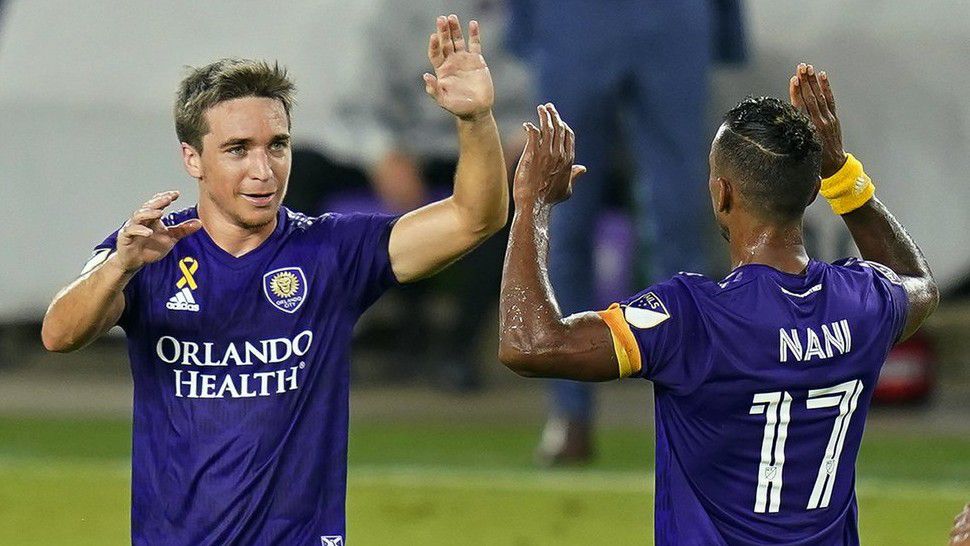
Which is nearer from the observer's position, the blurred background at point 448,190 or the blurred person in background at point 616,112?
the blurred background at point 448,190

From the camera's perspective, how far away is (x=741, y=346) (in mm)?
3328

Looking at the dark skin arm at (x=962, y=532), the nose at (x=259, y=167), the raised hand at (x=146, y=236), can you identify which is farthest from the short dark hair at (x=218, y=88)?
the dark skin arm at (x=962, y=532)

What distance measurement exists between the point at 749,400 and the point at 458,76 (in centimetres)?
92

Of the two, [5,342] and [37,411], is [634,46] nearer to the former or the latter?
[37,411]

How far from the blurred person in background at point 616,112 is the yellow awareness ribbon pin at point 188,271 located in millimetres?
3753

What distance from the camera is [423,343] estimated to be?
10211mm

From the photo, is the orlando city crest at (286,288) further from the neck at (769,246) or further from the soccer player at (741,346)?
the neck at (769,246)

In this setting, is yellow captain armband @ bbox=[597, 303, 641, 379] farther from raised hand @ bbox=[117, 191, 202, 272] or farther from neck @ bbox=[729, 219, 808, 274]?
raised hand @ bbox=[117, 191, 202, 272]

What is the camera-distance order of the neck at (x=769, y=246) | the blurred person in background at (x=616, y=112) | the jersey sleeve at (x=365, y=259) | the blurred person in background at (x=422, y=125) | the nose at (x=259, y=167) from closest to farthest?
the neck at (x=769, y=246)
the nose at (x=259, y=167)
the jersey sleeve at (x=365, y=259)
the blurred person in background at (x=616, y=112)
the blurred person in background at (x=422, y=125)

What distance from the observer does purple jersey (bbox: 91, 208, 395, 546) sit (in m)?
3.75

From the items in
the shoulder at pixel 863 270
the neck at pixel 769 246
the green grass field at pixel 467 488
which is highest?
the neck at pixel 769 246

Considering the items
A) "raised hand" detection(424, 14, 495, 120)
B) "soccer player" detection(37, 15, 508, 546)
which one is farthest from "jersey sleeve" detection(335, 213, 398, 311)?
"raised hand" detection(424, 14, 495, 120)

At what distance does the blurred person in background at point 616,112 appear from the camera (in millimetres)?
7527

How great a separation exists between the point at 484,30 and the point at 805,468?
19.4ft
